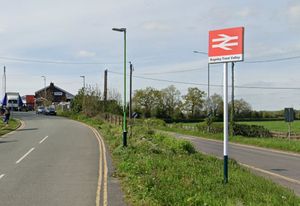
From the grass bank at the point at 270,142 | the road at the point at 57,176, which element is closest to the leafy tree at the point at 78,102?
the grass bank at the point at 270,142

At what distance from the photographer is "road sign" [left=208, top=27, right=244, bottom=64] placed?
10711mm

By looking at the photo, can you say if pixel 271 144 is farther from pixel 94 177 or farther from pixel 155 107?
pixel 155 107

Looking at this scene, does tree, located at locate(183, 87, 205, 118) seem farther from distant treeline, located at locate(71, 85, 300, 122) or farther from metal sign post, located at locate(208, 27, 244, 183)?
metal sign post, located at locate(208, 27, 244, 183)

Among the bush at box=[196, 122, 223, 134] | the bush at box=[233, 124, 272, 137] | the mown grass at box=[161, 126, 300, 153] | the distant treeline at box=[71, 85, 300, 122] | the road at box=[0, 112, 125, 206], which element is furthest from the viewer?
the distant treeline at box=[71, 85, 300, 122]

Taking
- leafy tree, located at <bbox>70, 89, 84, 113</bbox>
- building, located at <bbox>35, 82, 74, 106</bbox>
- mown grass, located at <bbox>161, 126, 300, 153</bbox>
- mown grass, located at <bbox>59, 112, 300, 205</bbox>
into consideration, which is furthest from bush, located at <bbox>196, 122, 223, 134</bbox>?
building, located at <bbox>35, 82, 74, 106</bbox>

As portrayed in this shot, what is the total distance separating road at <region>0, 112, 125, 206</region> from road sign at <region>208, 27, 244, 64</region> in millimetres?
4196

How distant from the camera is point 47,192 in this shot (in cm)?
1161

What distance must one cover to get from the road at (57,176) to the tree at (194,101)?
86344 mm

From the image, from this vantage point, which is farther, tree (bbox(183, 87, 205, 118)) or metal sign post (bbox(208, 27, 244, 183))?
tree (bbox(183, 87, 205, 118))

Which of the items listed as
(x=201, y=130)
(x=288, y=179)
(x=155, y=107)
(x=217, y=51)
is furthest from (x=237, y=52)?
(x=155, y=107)

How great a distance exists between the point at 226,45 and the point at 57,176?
7.11m

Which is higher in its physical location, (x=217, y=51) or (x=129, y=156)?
(x=217, y=51)

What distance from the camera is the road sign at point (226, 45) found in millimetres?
10711

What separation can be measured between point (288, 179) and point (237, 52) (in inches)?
304
